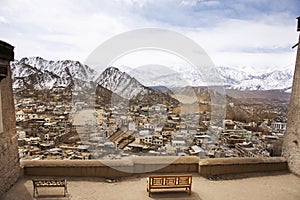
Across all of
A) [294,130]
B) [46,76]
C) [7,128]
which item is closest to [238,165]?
[294,130]

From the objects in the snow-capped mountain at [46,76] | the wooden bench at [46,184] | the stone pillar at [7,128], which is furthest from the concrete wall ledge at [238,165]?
the snow-capped mountain at [46,76]

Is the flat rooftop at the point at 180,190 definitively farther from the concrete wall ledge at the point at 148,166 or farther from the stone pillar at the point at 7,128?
the stone pillar at the point at 7,128

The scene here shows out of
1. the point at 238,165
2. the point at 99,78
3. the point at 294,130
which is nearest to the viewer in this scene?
the point at 238,165

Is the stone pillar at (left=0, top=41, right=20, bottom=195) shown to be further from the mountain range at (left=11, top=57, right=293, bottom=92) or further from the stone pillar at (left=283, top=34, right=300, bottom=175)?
the stone pillar at (left=283, top=34, right=300, bottom=175)

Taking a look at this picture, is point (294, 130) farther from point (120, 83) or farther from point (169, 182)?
point (120, 83)

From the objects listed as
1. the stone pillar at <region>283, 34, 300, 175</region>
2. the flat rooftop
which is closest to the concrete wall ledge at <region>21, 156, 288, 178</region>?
the flat rooftop

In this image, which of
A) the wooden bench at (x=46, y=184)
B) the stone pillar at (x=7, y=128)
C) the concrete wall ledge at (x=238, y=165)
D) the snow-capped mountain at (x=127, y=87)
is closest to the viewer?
the wooden bench at (x=46, y=184)
